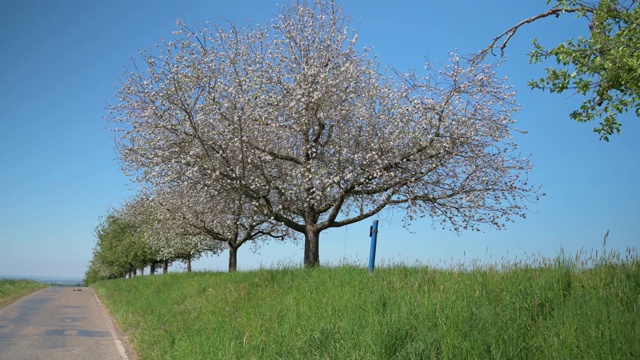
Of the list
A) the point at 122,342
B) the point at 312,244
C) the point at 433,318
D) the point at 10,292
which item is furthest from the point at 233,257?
the point at 433,318

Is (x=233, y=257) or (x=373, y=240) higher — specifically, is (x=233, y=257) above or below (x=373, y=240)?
below

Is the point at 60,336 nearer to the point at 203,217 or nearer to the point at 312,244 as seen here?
the point at 312,244

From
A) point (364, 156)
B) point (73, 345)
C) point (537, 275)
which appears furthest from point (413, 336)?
point (364, 156)

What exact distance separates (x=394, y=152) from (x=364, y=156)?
1108 millimetres

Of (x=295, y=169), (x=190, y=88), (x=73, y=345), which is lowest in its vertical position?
(x=73, y=345)

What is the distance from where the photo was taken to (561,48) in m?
13.1

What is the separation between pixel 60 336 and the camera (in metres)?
16.4

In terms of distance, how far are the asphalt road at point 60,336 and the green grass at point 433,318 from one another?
1502 millimetres

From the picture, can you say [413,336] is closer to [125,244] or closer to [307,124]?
[307,124]

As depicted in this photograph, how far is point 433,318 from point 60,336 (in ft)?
42.7

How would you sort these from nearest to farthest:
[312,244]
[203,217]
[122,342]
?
[122,342]
[312,244]
[203,217]

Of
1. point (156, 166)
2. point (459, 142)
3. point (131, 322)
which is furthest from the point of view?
point (156, 166)

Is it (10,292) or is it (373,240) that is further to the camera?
(10,292)

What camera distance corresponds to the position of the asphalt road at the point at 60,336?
13328 mm
